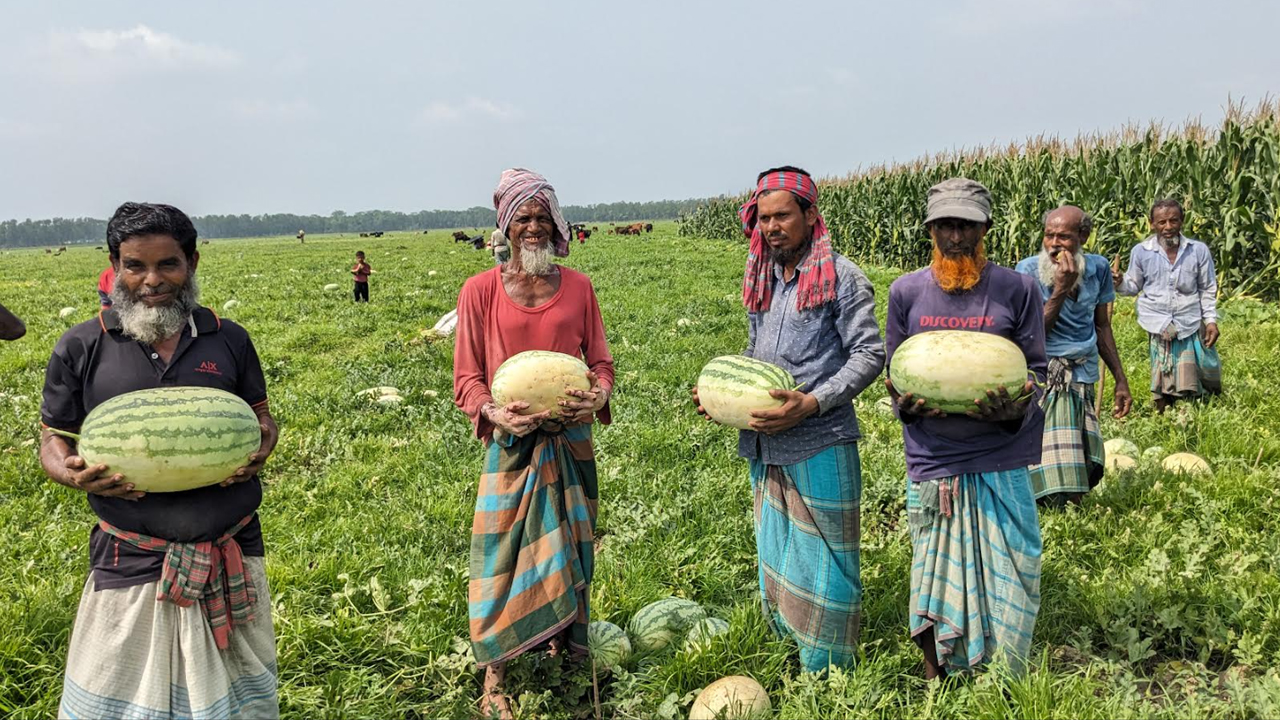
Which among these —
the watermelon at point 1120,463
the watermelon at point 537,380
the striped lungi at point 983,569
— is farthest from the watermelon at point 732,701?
the watermelon at point 1120,463

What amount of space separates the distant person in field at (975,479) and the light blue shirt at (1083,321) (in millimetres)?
2076

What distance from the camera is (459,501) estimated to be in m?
5.47

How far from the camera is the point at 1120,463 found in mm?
5586

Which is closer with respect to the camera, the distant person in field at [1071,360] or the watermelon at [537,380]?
the watermelon at [537,380]

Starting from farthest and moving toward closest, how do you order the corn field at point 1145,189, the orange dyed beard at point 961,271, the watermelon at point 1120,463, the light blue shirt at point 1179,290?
the corn field at point 1145,189, the light blue shirt at point 1179,290, the watermelon at point 1120,463, the orange dyed beard at point 961,271

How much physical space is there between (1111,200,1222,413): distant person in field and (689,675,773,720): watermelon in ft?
18.8

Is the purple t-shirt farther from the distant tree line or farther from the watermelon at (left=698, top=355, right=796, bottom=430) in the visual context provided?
the distant tree line

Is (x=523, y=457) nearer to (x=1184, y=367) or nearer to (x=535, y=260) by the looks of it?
(x=535, y=260)

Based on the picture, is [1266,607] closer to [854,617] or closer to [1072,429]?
[1072,429]

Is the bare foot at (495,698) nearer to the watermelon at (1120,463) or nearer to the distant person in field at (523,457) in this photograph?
the distant person in field at (523,457)

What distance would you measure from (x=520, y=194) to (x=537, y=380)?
32.7 inches

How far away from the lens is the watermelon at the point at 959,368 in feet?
10.0

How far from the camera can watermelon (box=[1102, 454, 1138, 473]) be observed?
5535 millimetres

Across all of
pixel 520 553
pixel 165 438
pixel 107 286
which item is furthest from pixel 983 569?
pixel 107 286
